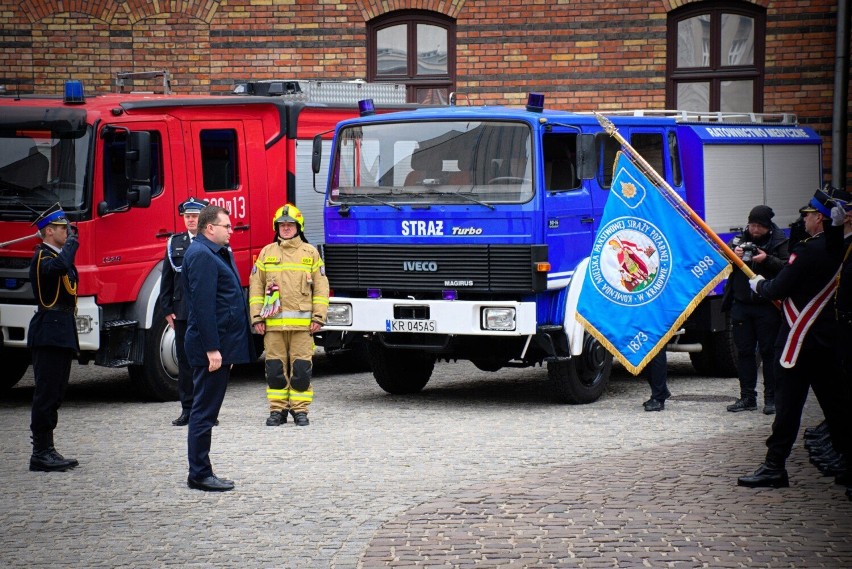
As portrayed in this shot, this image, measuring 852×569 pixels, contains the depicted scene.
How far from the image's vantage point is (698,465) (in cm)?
938

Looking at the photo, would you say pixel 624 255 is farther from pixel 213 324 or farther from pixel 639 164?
pixel 213 324

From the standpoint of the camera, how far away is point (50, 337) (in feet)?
31.0

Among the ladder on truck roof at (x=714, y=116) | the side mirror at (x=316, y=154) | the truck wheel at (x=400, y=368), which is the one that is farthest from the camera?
the ladder on truck roof at (x=714, y=116)

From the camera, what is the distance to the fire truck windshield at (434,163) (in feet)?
39.0

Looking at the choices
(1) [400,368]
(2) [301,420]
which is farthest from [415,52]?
(2) [301,420]

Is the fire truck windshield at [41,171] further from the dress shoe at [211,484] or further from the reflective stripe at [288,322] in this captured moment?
the dress shoe at [211,484]

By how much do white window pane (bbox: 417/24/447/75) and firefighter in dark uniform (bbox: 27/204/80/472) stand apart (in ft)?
33.0

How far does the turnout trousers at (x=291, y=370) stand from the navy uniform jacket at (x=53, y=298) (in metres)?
2.11

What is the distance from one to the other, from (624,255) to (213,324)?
3.58 m

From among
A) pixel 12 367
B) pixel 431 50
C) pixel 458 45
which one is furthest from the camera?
pixel 431 50

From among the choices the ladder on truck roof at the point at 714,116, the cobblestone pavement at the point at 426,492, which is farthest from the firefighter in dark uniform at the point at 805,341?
the ladder on truck roof at the point at 714,116

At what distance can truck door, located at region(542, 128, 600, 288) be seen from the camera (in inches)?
467

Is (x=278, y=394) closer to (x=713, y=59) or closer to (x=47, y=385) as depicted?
(x=47, y=385)

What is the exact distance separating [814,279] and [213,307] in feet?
11.9
